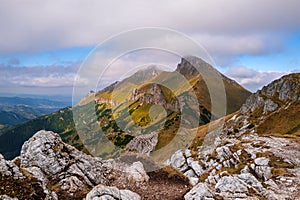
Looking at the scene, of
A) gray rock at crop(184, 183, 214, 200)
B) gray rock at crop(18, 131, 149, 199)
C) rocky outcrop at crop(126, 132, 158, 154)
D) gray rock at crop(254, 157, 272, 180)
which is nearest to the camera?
gray rock at crop(184, 183, 214, 200)

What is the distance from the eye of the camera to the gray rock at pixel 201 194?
27.7 m

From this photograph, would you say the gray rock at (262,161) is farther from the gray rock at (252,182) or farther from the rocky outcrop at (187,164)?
the rocky outcrop at (187,164)

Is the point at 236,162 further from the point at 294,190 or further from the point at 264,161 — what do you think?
the point at 294,190

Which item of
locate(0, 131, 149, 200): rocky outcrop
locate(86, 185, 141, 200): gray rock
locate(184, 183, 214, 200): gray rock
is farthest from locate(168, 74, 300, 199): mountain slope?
locate(0, 131, 149, 200): rocky outcrop

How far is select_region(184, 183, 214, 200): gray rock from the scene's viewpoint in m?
27.7

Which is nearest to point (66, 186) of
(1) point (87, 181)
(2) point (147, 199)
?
(1) point (87, 181)

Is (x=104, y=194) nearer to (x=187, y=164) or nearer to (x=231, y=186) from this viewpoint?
(x=231, y=186)

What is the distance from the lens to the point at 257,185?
34344mm

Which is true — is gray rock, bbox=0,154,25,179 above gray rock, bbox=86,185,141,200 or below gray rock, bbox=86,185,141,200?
above

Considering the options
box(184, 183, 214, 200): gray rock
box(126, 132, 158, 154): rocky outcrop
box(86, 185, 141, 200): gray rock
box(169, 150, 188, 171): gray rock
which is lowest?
box(126, 132, 158, 154): rocky outcrop

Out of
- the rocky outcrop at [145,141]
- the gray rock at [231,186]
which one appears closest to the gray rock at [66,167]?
the gray rock at [231,186]

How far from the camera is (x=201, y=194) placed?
27844mm

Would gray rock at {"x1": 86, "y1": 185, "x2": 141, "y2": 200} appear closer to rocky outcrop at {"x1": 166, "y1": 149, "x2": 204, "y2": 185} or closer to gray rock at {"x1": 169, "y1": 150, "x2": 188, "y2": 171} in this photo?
rocky outcrop at {"x1": 166, "y1": 149, "x2": 204, "y2": 185}

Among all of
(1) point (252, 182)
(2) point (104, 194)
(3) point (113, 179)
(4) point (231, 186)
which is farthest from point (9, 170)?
(1) point (252, 182)
